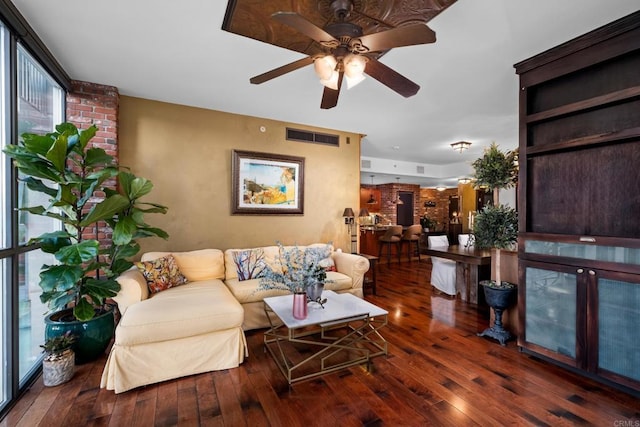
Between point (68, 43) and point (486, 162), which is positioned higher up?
point (68, 43)

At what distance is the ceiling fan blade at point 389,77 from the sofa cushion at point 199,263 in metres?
2.69

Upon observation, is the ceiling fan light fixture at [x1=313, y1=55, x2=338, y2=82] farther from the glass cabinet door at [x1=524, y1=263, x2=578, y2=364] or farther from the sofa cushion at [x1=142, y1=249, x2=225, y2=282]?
the sofa cushion at [x1=142, y1=249, x2=225, y2=282]

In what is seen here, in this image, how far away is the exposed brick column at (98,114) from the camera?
10.2ft

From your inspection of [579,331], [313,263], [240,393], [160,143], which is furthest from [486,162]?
[160,143]

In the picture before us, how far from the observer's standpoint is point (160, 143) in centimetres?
361

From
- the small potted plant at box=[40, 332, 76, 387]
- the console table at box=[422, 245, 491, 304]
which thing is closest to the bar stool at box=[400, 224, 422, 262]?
the console table at box=[422, 245, 491, 304]

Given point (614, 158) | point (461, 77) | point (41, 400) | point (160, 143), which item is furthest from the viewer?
point (160, 143)

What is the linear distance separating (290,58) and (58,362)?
9.87 ft

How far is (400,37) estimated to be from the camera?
1604mm

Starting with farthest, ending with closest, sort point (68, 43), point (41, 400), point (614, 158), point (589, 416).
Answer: point (68, 43) → point (614, 158) → point (41, 400) → point (589, 416)

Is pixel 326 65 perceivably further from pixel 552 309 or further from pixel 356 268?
pixel 552 309

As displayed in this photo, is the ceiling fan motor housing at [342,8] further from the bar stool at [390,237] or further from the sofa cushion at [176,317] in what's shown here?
the bar stool at [390,237]

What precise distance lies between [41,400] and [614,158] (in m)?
4.52

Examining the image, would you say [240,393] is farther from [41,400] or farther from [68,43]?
[68,43]
